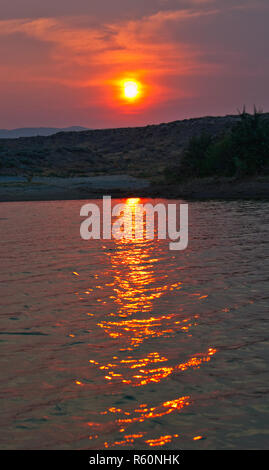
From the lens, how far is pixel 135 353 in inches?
309

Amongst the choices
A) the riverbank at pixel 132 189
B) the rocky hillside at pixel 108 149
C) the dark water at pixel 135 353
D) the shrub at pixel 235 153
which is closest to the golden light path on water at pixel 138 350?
the dark water at pixel 135 353

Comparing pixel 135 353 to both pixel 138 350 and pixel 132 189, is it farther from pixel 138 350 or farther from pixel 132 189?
pixel 132 189

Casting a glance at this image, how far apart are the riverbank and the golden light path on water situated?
106ft

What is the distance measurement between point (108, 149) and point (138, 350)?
12727 centimetres

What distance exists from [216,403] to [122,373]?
1391 mm

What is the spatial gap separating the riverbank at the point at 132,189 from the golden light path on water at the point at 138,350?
106ft

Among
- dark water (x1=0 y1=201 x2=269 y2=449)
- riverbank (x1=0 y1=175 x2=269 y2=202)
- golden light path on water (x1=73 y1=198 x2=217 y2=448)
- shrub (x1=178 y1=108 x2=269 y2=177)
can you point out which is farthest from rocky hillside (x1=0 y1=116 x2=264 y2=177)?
golden light path on water (x1=73 y1=198 x2=217 y2=448)

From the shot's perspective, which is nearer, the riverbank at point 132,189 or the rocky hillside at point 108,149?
the riverbank at point 132,189

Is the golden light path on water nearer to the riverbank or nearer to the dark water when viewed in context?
the dark water

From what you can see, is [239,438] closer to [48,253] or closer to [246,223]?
[48,253]

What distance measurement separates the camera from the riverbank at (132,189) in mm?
46188

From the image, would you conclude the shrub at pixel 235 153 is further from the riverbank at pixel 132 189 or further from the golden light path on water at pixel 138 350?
the golden light path on water at pixel 138 350

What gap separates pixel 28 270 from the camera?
1419 centimetres

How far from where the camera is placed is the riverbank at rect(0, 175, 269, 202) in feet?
152
